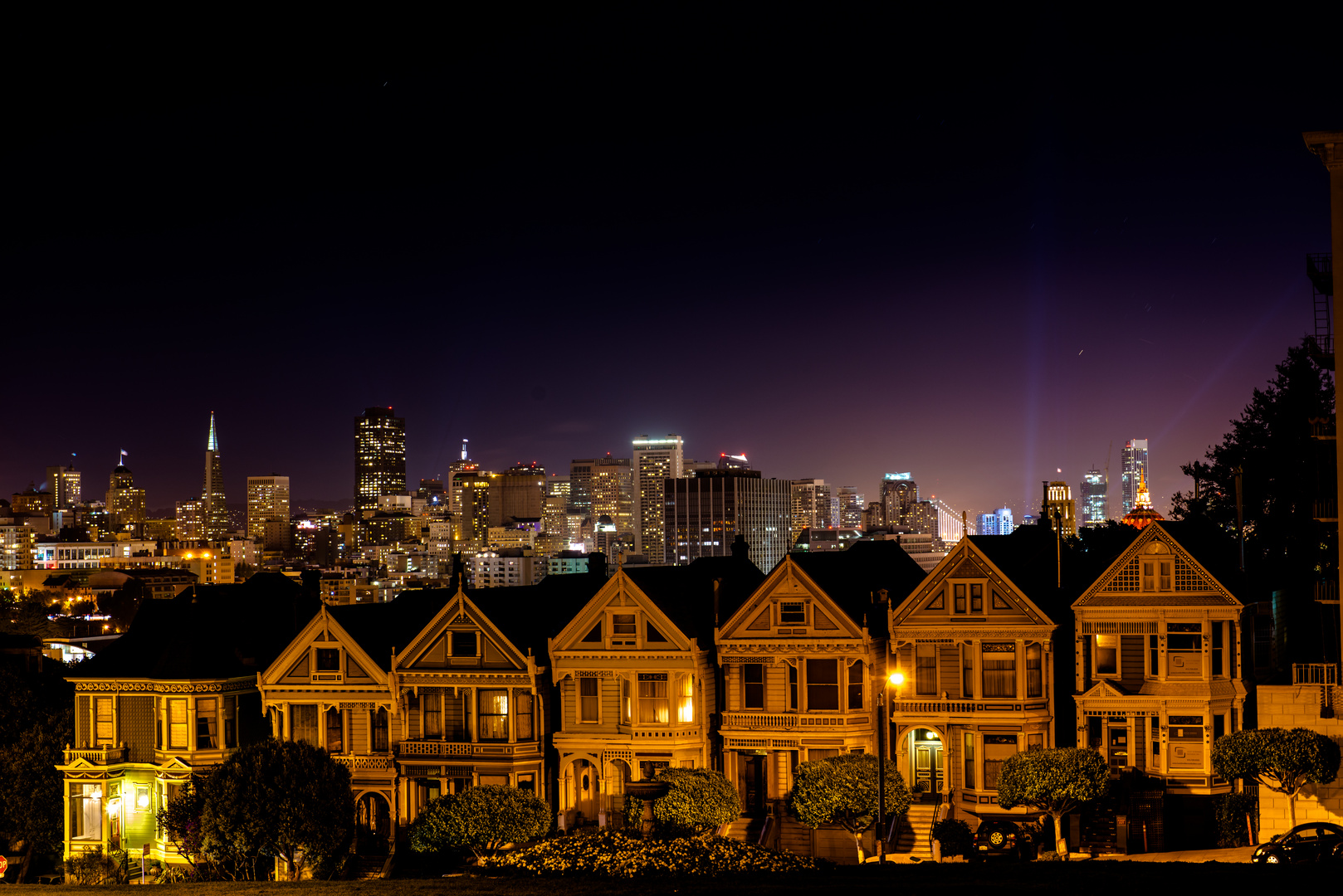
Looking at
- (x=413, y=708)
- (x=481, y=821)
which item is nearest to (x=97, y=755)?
(x=413, y=708)

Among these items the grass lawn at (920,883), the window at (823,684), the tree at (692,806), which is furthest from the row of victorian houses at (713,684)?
the grass lawn at (920,883)

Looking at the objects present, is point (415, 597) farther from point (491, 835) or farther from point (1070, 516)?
point (1070, 516)

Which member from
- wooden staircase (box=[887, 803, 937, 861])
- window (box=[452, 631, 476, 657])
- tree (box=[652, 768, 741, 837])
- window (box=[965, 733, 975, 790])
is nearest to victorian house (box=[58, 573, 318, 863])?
window (box=[452, 631, 476, 657])

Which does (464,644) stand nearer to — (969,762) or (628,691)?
(628,691)

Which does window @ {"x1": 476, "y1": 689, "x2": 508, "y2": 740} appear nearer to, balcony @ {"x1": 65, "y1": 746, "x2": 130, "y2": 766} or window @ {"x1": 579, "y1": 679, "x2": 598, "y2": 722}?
window @ {"x1": 579, "y1": 679, "x2": 598, "y2": 722}

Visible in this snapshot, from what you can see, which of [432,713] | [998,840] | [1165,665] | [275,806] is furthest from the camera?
[432,713]

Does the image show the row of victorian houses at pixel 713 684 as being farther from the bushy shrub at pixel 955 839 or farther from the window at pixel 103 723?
the bushy shrub at pixel 955 839

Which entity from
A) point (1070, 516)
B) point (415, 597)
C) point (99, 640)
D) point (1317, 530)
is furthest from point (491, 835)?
point (99, 640)
